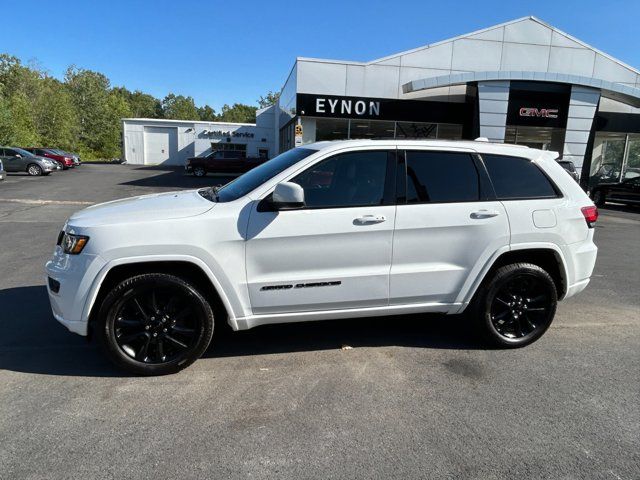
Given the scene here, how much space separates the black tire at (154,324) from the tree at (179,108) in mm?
112761

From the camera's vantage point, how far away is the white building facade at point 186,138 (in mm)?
49250

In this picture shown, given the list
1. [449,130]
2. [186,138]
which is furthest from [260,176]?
[186,138]

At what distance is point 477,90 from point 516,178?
1596cm

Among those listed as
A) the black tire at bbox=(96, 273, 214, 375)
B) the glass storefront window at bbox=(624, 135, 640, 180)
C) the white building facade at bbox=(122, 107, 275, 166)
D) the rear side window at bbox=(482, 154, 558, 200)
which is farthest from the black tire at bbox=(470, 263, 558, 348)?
the white building facade at bbox=(122, 107, 275, 166)

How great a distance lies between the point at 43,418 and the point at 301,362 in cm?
192

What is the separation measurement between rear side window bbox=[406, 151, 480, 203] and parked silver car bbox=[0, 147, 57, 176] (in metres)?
29.8

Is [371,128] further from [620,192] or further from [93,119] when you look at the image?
[93,119]

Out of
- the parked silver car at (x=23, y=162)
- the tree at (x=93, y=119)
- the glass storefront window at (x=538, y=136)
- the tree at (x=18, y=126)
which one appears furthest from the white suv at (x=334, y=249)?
the tree at (x=93, y=119)

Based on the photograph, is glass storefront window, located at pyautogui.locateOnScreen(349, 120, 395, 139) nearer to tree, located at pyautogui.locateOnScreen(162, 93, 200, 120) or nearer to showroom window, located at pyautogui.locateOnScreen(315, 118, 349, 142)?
showroom window, located at pyautogui.locateOnScreen(315, 118, 349, 142)

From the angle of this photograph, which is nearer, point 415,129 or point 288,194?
point 288,194

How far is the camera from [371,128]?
68.5 feet

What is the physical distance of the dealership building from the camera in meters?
18.5

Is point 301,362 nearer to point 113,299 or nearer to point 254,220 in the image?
point 254,220

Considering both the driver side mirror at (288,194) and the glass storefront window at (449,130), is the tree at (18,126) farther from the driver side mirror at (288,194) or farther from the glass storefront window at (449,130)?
the driver side mirror at (288,194)
